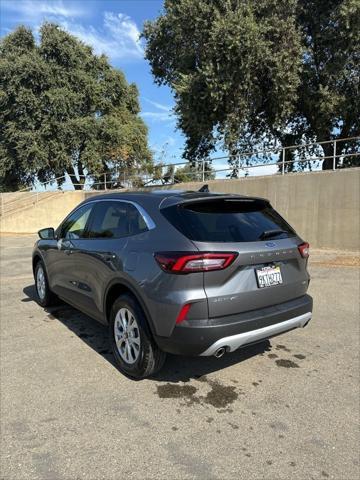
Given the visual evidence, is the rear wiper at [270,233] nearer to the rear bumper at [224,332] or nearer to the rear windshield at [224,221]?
the rear windshield at [224,221]

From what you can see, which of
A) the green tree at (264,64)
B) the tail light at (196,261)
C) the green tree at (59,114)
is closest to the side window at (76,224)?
the tail light at (196,261)

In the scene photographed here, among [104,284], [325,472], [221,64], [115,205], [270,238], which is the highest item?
[221,64]

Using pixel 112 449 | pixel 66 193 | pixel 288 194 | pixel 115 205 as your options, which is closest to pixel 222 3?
pixel 288 194

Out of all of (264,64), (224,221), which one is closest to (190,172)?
(264,64)

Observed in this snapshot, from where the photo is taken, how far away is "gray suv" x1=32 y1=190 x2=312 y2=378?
3332 mm

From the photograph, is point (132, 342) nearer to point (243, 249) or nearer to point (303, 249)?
point (243, 249)

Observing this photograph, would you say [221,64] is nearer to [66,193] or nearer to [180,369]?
[66,193]

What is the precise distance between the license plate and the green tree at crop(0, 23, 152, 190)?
26.3 m

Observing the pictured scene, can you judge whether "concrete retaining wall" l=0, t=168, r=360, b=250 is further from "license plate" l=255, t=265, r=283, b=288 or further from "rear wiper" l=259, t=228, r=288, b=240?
"license plate" l=255, t=265, r=283, b=288

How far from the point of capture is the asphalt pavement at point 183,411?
275 cm

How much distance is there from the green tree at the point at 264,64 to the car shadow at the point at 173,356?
13.6 meters

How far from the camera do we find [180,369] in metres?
4.18

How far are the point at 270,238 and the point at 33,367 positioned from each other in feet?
8.75

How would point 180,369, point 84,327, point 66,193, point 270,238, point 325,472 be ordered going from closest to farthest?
point 325,472, point 270,238, point 180,369, point 84,327, point 66,193
